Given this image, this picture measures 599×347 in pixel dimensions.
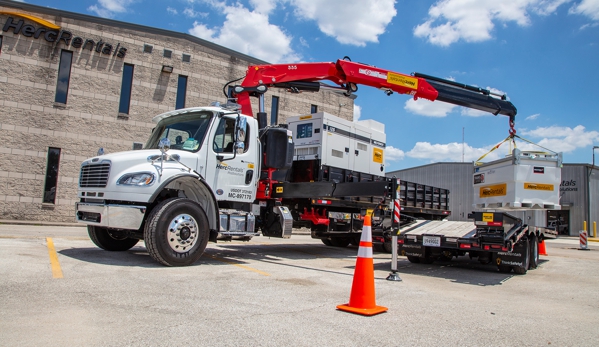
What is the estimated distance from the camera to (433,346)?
3846 millimetres

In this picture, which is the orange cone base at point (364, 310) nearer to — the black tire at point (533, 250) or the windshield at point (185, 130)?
the windshield at point (185, 130)

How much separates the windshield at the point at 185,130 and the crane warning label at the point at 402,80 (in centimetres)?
510

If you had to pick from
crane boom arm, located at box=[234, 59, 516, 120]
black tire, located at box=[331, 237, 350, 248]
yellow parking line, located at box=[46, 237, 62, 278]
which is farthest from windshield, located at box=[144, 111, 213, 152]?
black tire, located at box=[331, 237, 350, 248]

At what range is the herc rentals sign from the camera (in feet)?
63.7

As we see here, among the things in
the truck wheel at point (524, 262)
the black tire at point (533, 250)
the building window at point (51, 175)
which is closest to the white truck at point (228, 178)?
the truck wheel at point (524, 262)

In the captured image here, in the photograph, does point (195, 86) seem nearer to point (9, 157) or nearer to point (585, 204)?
point (9, 157)

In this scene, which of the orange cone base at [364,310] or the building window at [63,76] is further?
the building window at [63,76]

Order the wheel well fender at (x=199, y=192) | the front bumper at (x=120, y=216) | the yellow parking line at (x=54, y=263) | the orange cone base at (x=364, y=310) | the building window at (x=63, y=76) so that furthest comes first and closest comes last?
1. the building window at (x=63, y=76)
2. the wheel well fender at (x=199, y=192)
3. the front bumper at (x=120, y=216)
4. the yellow parking line at (x=54, y=263)
5. the orange cone base at (x=364, y=310)

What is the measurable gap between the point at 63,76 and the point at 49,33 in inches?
75.9

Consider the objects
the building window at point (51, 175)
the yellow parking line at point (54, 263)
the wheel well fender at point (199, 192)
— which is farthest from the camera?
the building window at point (51, 175)

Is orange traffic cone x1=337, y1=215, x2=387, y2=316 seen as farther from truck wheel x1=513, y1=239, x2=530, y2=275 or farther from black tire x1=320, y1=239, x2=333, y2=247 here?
black tire x1=320, y1=239, x2=333, y2=247

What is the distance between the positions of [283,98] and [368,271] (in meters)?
22.7

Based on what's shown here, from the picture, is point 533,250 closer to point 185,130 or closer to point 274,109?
point 185,130

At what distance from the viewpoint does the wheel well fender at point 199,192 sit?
26.5 ft
